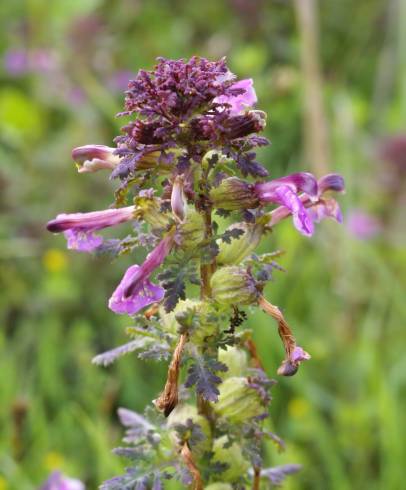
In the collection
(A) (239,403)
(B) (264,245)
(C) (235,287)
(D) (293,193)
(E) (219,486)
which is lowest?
(E) (219,486)

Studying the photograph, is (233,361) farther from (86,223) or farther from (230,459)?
(86,223)

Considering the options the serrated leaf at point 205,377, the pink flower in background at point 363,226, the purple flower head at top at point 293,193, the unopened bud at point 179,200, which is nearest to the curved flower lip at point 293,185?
the purple flower head at top at point 293,193

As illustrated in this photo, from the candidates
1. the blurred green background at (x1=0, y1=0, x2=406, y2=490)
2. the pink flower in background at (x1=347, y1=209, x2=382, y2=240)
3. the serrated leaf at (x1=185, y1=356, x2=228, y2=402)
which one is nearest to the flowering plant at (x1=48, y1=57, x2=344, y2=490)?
the serrated leaf at (x1=185, y1=356, x2=228, y2=402)

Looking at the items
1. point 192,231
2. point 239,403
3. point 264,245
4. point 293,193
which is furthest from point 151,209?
point 264,245

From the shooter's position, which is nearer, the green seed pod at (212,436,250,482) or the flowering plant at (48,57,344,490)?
the flowering plant at (48,57,344,490)

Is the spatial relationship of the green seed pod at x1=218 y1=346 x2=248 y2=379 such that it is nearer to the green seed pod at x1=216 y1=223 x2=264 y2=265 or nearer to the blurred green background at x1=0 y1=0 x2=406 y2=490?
the green seed pod at x1=216 y1=223 x2=264 y2=265

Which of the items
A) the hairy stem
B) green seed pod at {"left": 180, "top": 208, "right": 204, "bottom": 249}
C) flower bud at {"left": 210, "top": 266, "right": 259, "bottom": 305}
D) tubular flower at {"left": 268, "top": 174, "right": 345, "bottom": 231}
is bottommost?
the hairy stem

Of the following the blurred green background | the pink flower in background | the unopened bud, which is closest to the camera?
the unopened bud
